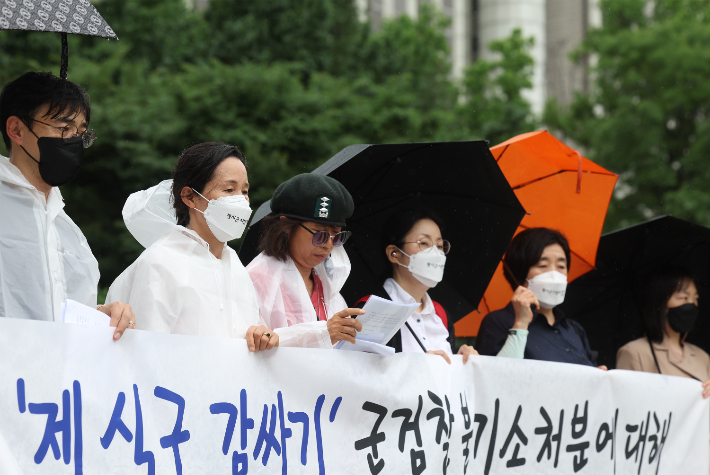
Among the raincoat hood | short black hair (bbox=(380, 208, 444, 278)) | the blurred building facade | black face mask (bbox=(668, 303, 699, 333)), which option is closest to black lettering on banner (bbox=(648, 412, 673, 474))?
black face mask (bbox=(668, 303, 699, 333))

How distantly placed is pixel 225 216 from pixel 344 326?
0.61 m

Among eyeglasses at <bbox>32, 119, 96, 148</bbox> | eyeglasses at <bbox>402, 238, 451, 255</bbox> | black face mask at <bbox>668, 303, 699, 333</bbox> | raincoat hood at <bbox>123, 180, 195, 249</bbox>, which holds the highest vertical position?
eyeglasses at <bbox>32, 119, 96, 148</bbox>

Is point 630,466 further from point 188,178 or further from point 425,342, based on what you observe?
point 188,178

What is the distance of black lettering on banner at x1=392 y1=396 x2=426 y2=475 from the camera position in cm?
344

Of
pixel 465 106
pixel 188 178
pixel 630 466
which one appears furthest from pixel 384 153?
pixel 465 106

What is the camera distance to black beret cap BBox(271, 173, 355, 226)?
137 inches

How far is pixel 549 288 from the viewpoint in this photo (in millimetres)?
4609

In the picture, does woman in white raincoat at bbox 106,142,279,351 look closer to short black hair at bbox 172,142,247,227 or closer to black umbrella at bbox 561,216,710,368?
short black hair at bbox 172,142,247,227

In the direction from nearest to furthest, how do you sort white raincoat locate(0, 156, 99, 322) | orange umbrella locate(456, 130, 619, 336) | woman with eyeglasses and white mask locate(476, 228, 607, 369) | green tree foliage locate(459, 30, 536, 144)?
white raincoat locate(0, 156, 99, 322), woman with eyeglasses and white mask locate(476, 228, 607, 369), orange umbrella locate(456, 130, 619, 336), green tree foliage locate(459, 30, 536, 144)

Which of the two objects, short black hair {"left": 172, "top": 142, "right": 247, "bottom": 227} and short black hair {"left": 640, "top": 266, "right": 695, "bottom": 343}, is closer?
short black hair {"left": 172, "top": 142, "right": 247, "bottom": 227}

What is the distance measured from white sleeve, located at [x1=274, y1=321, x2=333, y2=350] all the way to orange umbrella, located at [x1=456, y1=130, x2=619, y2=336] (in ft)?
6.74

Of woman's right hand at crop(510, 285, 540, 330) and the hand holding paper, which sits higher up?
the hand holding paper

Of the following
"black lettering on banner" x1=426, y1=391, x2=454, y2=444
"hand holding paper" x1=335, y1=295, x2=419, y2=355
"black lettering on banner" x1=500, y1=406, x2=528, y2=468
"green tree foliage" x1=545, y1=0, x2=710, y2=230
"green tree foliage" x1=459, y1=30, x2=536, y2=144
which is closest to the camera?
"hand holding paper" x1=335, y1=295, x2=419, y2=355

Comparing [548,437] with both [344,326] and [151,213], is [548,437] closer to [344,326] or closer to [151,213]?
[344,326]
